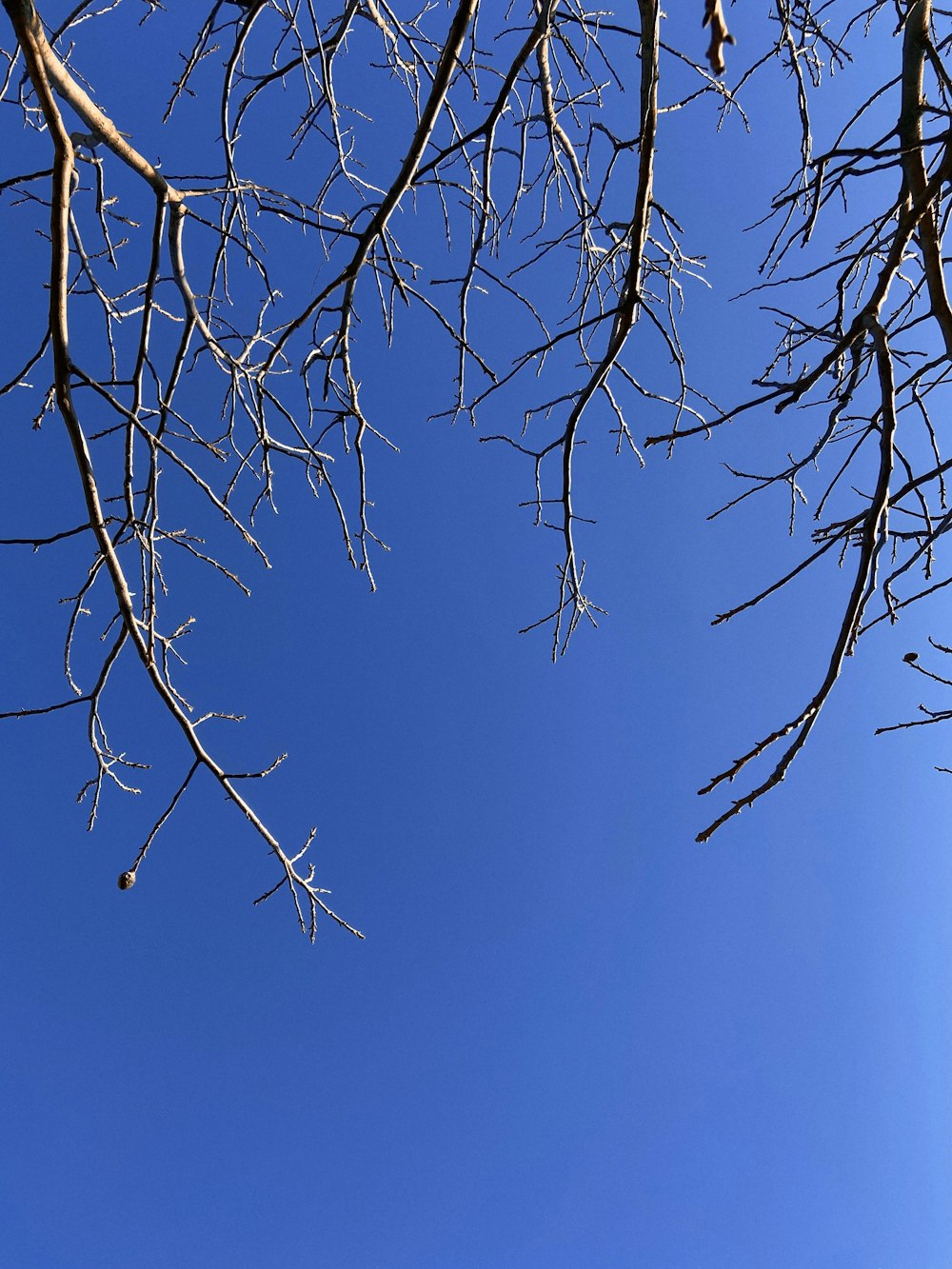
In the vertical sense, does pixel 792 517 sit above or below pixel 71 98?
below

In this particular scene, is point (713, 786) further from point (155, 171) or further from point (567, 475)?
point (155, 171)

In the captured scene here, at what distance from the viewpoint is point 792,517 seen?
2199 mm

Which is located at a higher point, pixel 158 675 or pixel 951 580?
pixel 158 675

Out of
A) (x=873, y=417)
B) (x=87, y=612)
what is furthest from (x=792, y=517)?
(x=87, y=612)

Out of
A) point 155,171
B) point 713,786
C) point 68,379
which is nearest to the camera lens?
point 713,786

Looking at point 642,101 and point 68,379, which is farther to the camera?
point 68,379

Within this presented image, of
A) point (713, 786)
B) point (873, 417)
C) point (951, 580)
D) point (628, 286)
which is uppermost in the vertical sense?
point (628, 286)

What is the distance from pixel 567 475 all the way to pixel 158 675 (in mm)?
872

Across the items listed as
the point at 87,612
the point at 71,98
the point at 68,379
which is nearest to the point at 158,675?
the point at 87,612

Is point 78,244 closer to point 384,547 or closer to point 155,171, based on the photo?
point 155,171

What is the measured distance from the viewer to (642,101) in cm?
148

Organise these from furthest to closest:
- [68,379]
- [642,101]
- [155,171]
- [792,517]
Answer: [792,517] < [155,171] < [68,379] < [642,101]

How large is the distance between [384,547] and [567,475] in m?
0.66

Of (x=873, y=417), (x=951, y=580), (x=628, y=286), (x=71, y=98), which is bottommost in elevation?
(x=951, y=580)
